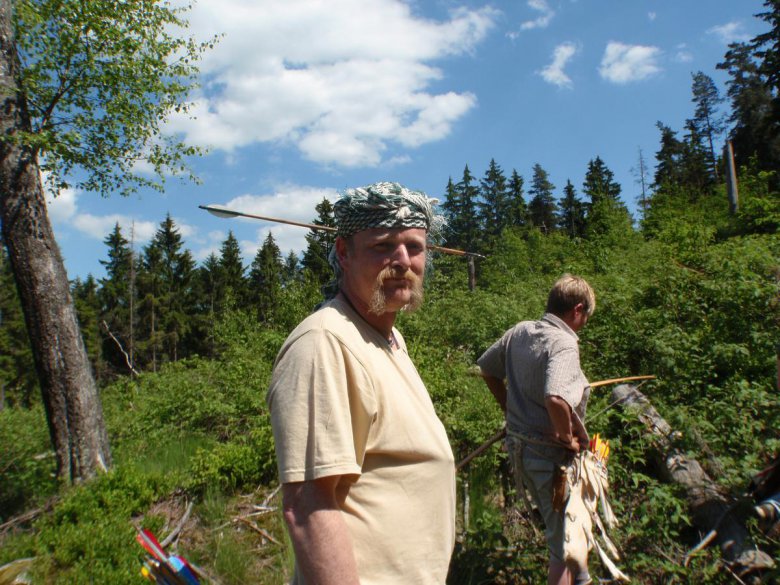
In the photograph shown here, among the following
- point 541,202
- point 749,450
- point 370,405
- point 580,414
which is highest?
point 541,202

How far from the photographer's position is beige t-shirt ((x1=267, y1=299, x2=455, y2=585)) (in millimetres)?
1185

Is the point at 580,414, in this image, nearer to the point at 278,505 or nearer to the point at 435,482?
the point at 435,482

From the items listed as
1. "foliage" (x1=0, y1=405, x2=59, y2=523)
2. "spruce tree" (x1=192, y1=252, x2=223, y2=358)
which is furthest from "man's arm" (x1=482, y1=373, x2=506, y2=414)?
"spruce tree" (x1=192, y1=252, x2=223, y2=358)

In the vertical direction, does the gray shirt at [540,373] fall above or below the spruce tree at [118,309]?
below

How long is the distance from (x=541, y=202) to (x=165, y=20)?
232ft

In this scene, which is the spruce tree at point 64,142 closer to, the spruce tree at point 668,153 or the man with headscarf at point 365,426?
the man with headscarf at point 365,426

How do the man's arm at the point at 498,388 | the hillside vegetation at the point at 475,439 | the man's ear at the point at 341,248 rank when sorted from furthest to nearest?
the hillside vegetation at the point at 475,439
the man's arm at the point at 498,388
the man's ear at the point at 341,248

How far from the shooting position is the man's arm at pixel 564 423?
2891mm

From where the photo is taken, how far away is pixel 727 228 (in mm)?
15031

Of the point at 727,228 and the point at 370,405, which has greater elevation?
the point at 727,228

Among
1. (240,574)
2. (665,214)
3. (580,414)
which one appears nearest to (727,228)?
(665,214)

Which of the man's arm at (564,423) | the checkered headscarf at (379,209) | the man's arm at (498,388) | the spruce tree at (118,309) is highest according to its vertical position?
the spruce tree at (118,309)

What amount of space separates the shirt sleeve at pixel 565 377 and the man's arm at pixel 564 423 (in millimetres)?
33

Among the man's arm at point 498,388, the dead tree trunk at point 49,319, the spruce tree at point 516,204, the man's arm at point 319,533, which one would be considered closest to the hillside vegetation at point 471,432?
the dead tree trunk at point 49,319
